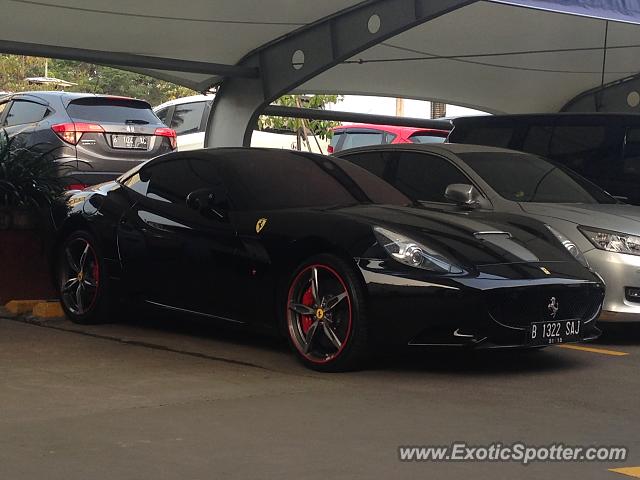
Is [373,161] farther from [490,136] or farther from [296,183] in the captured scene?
[296,183]

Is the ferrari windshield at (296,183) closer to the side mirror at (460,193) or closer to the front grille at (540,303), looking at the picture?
the side mirror at (460,193)

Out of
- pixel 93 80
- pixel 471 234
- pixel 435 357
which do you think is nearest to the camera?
pixel 471 234

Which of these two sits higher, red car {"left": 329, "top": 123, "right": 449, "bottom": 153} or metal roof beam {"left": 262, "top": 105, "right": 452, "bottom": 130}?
metal roof beam {"left": 262, "top": 105, "right": 452, "bottom": 130}

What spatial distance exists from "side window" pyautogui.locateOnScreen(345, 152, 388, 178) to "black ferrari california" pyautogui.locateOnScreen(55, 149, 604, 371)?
5.03 feet

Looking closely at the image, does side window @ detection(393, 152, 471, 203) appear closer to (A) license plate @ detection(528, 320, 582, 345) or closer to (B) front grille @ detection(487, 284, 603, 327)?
(B) front grille @ detection(487, 284, 603, 327)

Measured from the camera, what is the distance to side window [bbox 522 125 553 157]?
11883 millimetres

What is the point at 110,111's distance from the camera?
15.2m

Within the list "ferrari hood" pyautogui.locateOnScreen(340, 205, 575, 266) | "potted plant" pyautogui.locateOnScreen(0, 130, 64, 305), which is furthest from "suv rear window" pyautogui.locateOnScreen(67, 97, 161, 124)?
"ferrari hood" pyautogui.locateOnScreen(340, 205, 575, 266)

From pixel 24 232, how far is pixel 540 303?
4.85 meters

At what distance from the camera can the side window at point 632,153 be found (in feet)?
36.4

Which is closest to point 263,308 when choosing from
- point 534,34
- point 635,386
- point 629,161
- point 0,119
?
point 635,386

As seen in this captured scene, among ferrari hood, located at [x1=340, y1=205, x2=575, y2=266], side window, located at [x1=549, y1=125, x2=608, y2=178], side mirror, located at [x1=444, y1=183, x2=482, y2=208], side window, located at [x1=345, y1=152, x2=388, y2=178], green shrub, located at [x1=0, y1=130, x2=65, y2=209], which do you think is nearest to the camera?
A: ferrari hood, located at [x1=340, y1=205, x2=575, y2=266]

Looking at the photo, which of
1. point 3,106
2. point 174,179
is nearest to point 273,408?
point 174,179

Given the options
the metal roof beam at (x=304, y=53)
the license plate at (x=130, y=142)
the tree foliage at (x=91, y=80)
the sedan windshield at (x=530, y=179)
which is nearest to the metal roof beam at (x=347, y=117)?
the metal roof beam at (x=304, y=53)
